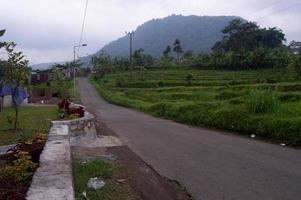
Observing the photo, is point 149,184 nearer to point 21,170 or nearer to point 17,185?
point 21,170

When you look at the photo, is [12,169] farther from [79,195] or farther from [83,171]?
[83,171]

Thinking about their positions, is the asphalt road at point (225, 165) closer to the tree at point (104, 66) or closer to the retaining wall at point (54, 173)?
the retaining wall at point (54, 173)

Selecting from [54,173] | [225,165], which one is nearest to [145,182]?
[225,165]

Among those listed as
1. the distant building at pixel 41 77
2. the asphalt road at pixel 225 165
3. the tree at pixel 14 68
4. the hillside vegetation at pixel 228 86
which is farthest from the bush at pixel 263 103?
the distant building at pixel 41 77

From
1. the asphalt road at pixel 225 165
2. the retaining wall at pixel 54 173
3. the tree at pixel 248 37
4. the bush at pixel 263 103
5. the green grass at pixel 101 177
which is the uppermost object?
the tree at pixel 248 37

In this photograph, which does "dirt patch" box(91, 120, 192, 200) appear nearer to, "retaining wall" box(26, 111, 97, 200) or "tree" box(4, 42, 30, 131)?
"retaining wall" box(26, 111, 97, 200)

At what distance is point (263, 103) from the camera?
1923 centimetres

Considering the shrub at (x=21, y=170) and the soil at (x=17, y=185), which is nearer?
the soil at (x=17, y=185)

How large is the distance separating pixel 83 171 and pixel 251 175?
143 inches

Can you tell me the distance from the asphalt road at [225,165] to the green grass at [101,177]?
1.46 metres

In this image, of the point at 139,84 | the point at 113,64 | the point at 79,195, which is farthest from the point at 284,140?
the point at 113,64

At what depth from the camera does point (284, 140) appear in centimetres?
1543

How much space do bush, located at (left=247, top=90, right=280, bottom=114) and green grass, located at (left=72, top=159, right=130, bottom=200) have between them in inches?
436

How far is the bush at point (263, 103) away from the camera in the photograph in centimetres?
1905
